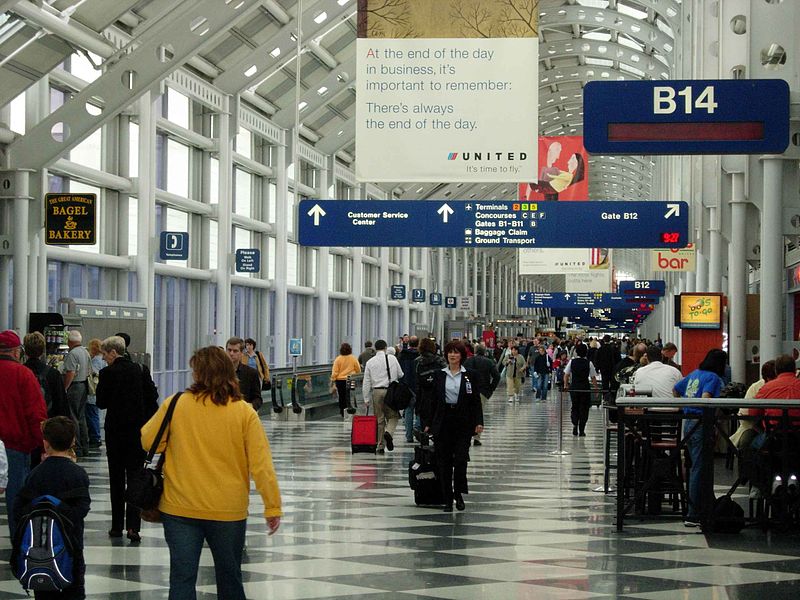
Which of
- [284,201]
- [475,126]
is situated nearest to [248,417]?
[475,126]

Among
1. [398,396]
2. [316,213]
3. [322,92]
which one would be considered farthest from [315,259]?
[398,396]

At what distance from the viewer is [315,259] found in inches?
1598

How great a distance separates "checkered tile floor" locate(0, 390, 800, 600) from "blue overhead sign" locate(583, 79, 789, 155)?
3119mm

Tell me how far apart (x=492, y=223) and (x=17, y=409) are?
15.3m

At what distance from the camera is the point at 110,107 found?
826 inches

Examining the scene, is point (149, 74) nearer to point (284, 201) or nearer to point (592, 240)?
point (592, 240)

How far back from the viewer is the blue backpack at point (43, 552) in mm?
5523

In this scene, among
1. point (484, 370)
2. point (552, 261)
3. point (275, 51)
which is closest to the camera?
point (484, 370)

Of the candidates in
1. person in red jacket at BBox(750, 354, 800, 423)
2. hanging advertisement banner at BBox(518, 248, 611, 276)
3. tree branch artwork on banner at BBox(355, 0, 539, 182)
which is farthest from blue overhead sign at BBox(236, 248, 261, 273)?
person in red jacket at BBox(750, 354, 800, 423)

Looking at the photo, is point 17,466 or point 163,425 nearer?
point 163,425

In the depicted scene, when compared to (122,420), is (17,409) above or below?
above

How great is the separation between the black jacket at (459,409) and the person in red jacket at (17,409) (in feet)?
12.8

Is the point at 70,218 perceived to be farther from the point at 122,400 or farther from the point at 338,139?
the point at 338,139

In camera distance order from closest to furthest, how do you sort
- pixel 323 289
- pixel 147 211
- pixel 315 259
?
1. pixel 147 211
2. pixel 323 289
3. pixel 315 259
